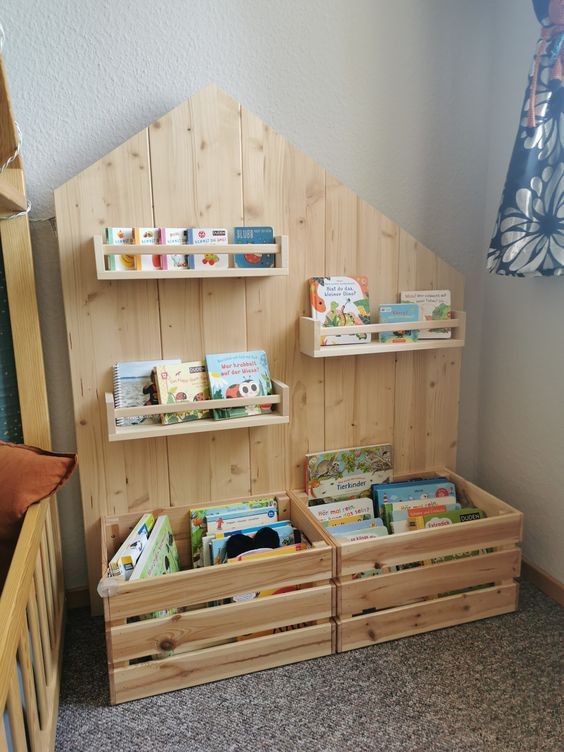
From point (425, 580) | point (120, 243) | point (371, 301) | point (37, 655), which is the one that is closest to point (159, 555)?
point (37, 655)

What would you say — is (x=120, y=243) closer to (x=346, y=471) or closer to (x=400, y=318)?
(x=400, y=318)

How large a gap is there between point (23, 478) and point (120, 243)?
679 mm

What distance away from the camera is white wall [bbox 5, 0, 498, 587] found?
164cm

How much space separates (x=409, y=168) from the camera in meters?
2.01

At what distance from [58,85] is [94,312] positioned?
0.66 metres

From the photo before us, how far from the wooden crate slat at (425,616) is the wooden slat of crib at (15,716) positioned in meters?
0.91

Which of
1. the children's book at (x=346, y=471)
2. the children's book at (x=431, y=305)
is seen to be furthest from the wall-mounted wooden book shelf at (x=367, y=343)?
Result: the children's book at (x=346, y=471)

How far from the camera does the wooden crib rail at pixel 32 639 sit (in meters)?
0.94

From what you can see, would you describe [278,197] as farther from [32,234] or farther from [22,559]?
[22,559]

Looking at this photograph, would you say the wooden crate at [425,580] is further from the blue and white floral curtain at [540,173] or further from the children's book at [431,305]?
the blue and white floral curtain at [540,173]

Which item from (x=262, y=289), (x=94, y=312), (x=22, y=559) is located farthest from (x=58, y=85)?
(x=22, y=559)

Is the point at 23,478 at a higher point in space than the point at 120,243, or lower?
lower

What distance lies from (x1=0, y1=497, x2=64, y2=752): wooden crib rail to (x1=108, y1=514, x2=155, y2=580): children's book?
0.18 metres

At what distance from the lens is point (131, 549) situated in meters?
1.59
